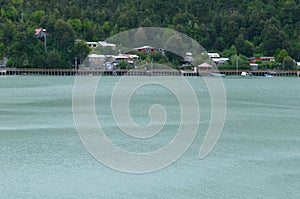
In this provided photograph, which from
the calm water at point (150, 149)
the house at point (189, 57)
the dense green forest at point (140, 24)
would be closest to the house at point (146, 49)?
the house at point (189, 57)

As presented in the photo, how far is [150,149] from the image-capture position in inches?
798

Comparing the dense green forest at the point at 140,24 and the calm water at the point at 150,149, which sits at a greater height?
the dense green forest at the point at 140,24

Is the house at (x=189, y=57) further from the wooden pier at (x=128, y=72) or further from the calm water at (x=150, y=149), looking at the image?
the calm water at (x=150, y=149)

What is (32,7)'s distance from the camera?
70.6 m

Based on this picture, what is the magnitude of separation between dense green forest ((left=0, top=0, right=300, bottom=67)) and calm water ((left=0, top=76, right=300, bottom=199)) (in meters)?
30.1

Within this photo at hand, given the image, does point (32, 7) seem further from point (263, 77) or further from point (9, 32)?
point (263, 77)

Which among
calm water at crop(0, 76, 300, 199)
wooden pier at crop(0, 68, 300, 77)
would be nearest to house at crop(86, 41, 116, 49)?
wooden pier at crop(0, 68, 300, 77)

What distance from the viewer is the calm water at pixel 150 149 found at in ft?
52.7

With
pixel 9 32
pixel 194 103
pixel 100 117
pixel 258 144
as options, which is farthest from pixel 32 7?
pixel 258 144

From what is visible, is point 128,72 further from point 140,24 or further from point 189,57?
point 140,24

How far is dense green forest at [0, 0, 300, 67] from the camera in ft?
200

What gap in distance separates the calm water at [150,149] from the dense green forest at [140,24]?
30109 mm

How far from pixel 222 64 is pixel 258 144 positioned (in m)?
42.3

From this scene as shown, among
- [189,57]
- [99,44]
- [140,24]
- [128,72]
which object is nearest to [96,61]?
[128,72]
